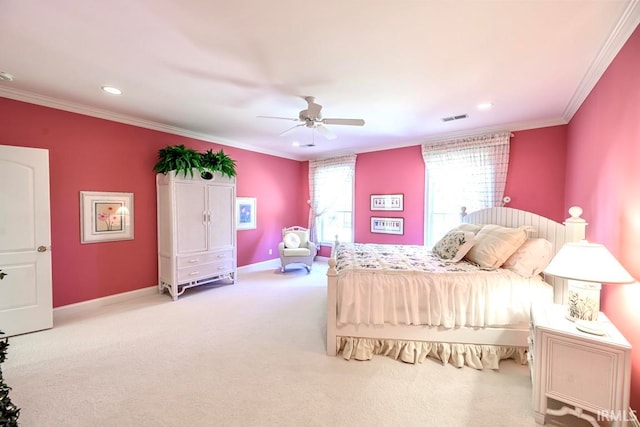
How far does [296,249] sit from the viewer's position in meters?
5.48

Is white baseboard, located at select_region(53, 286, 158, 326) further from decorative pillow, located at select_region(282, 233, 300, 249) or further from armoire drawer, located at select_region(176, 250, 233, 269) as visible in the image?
decorative pillow, located at select_region(282, 233, 300, 249)

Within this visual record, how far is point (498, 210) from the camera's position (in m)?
3.50

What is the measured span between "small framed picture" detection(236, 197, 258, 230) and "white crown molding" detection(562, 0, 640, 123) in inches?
203

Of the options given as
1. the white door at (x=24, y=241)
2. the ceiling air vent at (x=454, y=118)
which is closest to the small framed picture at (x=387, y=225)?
the ceiling air vent at (x=454, y=118)

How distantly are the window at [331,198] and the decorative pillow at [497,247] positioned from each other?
3329mm

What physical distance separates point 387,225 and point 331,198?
1.52 meters

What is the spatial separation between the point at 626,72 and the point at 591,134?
96cm

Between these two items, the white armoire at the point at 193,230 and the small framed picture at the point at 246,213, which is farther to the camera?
the small framed picture at the point at 246,213

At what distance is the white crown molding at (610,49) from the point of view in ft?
5.38

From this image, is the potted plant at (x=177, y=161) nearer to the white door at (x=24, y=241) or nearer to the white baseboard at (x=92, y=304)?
the white door at (x=24, y=241)

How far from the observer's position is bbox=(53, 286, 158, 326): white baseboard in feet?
10.8

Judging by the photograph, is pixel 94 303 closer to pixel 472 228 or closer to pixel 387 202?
pixel 387 202

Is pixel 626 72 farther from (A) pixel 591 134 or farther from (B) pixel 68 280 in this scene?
(B) pixel 68 280

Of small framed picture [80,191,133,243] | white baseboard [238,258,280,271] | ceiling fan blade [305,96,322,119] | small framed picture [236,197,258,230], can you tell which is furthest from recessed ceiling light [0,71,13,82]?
white baseboard [238,258,280,271]
